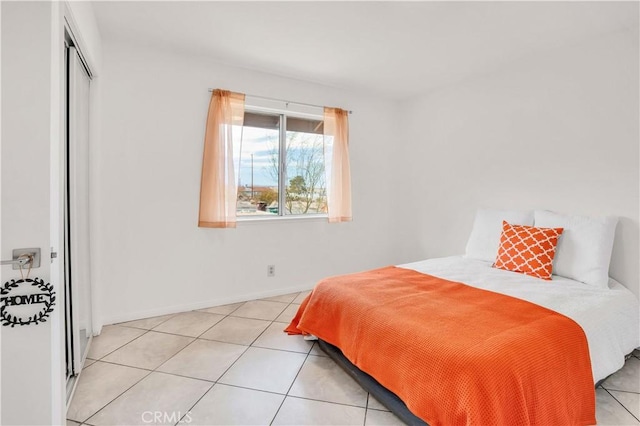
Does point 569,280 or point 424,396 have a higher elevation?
point 569,280

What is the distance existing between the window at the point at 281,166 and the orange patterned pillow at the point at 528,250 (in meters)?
1.92

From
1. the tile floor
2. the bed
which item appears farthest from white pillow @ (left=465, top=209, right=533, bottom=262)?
the tile floor

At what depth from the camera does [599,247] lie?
2271 millimetres

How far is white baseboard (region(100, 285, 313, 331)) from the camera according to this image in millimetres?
2721

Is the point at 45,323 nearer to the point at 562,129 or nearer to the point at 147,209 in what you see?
the point at 147,209

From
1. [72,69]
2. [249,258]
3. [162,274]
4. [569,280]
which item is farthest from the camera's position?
[249,258]

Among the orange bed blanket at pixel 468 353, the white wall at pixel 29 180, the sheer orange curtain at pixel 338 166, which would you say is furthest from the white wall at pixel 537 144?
the white wall at pixel 29 180

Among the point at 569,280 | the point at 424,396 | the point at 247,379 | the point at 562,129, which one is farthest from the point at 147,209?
the point at 562,129

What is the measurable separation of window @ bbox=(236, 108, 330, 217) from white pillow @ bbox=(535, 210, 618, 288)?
2283 millimetres

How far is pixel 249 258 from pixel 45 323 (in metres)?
2.13

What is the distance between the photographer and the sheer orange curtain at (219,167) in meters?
2.95

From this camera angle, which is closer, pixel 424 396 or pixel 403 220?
pixel 424 396

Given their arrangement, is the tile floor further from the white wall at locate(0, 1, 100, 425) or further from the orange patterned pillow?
the orange patterned pillow

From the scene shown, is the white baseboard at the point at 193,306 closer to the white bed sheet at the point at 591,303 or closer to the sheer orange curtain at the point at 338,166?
the sheer orange curtain at the point at 338,166
